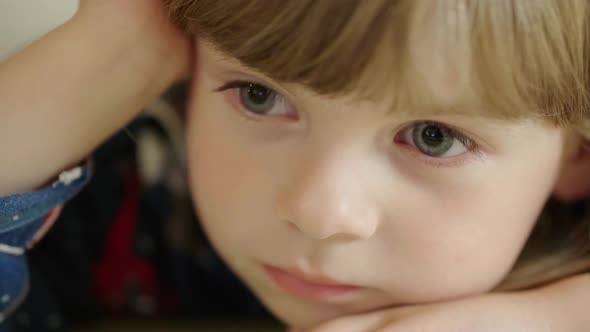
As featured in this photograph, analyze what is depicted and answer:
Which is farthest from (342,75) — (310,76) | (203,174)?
(203,174)

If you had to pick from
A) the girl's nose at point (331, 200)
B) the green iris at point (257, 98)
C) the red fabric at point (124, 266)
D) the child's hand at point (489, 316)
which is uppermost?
the green iris at point (257, 98)

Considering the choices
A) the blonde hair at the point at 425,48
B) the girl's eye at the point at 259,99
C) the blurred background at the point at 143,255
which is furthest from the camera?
the blurred background at the point at 143,255

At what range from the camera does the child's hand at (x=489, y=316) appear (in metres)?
0.54

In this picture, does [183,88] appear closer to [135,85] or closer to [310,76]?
[135,85]

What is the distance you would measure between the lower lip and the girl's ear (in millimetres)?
176

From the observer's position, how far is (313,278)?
552 millimetres

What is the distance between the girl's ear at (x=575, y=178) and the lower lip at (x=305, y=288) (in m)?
0.18

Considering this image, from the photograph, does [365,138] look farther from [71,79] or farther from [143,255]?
[143,255]

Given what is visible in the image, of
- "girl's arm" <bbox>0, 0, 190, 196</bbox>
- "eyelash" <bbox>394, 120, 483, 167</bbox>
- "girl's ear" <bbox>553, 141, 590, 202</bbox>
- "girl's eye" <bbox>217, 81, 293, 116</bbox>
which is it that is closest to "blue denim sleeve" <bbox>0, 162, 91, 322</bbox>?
"girl's arm" <bbox>0, 0, 190, 196</bbox>

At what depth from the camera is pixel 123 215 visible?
795 mm

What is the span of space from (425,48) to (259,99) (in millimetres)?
144

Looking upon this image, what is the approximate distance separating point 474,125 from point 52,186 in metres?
0.29

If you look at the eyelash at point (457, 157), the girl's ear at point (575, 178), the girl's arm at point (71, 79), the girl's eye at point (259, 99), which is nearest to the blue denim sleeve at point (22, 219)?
the girl's arm at point (71, 79)

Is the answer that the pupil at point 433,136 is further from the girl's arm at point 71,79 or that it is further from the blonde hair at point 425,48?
the girl's arm at point 71,79
